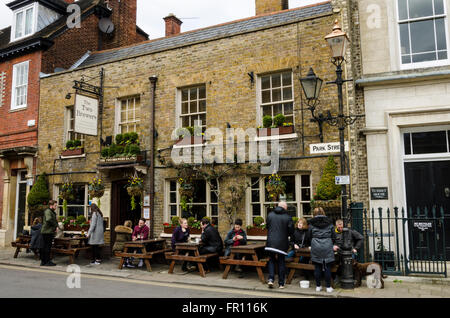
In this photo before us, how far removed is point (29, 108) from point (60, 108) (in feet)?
6.28

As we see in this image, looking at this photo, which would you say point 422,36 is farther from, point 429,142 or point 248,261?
point 248,261

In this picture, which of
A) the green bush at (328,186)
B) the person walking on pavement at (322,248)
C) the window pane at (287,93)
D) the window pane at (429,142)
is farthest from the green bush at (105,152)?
the window pane at (429,142)

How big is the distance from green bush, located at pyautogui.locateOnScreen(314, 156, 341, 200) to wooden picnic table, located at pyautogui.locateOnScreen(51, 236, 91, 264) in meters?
7.04

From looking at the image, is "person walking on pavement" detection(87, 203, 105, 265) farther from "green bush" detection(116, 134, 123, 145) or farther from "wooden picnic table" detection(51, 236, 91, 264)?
"green bush" detection(116, 134, 123, 145)

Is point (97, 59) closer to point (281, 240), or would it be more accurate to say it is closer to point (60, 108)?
point (60, 108)

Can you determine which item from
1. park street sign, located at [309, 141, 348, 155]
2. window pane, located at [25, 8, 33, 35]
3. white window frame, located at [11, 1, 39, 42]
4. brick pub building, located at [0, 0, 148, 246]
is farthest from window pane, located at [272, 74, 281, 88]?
window pane, located at [25, 8, 33, 35]

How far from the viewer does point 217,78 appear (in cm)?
1188

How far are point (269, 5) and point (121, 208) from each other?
952 centimetres

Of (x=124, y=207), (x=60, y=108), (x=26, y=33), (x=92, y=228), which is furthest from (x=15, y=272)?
(x=26, y=33)

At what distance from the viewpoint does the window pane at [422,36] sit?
10.1 m

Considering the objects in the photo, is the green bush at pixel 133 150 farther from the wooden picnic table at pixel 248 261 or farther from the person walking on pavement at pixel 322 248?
the person walking on pavement at pixel 322 248

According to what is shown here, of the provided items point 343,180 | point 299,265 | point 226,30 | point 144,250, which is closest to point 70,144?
point 144,250

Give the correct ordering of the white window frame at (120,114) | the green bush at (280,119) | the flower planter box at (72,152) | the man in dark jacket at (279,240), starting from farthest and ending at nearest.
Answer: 1. the flower planter box at (72,152)
2. the white window frame at (120,114)
3. the green bush at (280,119)
4. the man in dark jacket at (279,240)

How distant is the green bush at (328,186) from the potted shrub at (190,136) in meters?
3.95
